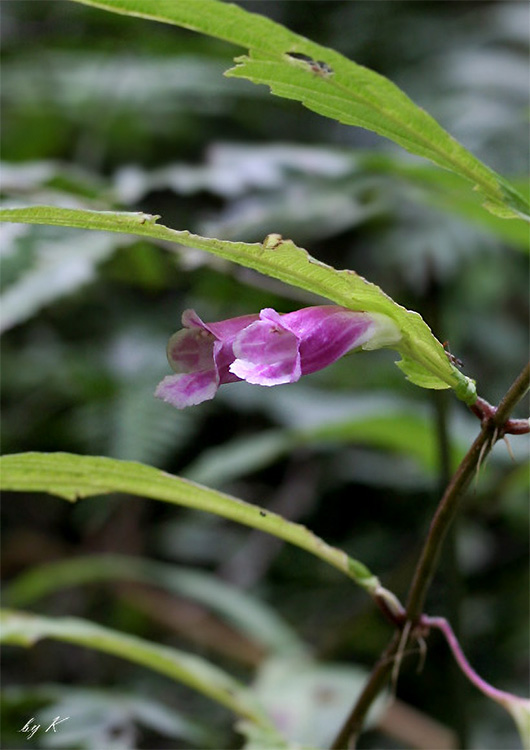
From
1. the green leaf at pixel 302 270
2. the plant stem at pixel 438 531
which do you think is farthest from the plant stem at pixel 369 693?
the green leaf at pixel 302 270

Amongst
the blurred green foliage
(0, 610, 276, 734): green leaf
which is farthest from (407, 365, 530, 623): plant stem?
the blurred green foliage

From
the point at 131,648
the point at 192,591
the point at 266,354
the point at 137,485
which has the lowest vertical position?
the point at 192,591

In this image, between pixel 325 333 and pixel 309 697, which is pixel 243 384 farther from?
pixel 325 333

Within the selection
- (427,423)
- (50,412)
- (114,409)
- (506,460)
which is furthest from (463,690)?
(50,412)

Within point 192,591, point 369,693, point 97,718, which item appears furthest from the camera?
point 192,591

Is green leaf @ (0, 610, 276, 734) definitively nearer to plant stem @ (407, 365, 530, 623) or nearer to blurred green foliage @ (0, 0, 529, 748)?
plant stem @ (407, 365, 530, 623)

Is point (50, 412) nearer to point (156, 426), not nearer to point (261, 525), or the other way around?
point (156, 426)

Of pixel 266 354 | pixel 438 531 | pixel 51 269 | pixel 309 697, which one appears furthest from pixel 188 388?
pixel 309 697
